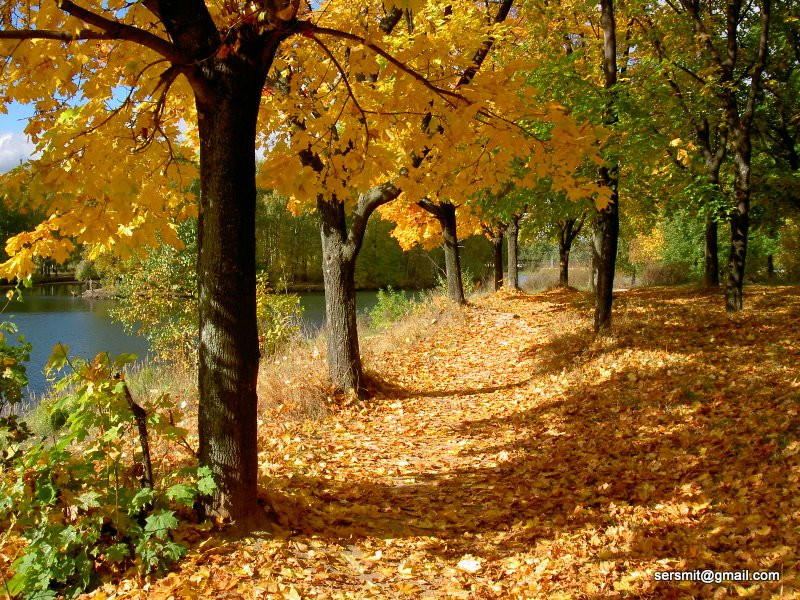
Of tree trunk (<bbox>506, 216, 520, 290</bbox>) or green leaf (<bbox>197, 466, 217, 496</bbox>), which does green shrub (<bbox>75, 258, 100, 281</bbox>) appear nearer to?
tree trunk (<bbox>506, 216, 520, 290</bbox>)

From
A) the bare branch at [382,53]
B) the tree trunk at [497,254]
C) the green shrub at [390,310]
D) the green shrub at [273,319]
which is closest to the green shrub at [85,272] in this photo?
the green shrub at [390,310]

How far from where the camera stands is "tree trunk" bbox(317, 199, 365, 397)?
702 centimetres

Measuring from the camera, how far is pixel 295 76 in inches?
185

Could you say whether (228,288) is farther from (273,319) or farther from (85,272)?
(85,272)

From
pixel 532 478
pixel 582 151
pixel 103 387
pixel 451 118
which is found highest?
pixel 451 118

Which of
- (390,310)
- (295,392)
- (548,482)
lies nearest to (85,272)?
(390,310)

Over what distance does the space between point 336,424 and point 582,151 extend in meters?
4.19

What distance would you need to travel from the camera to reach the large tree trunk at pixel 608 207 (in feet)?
28.1

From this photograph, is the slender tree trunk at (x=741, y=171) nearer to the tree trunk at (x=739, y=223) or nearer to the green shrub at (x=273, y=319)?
the tree trunk at (x=739, y=223)

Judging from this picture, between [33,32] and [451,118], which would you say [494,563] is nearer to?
[451,118]

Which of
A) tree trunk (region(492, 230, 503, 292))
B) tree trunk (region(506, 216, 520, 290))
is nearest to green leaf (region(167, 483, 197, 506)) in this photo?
tree trunk (region(506, 216, 520, 290))

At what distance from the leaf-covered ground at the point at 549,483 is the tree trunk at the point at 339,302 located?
1.92 feet

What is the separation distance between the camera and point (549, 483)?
4.58m

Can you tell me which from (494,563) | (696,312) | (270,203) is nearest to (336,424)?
(494,563)
